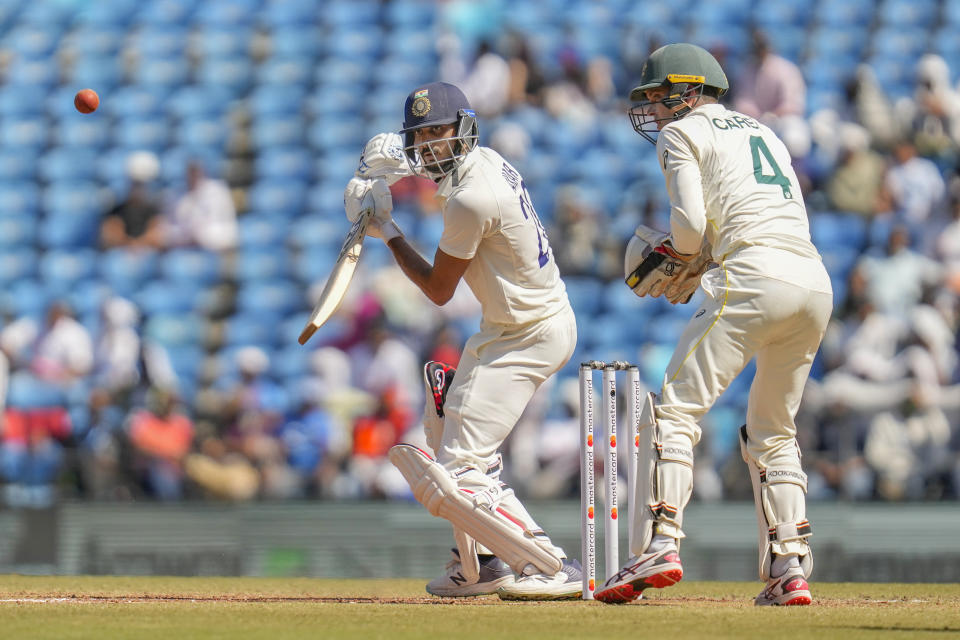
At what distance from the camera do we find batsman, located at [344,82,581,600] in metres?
5.56

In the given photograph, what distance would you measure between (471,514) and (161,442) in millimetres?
4789

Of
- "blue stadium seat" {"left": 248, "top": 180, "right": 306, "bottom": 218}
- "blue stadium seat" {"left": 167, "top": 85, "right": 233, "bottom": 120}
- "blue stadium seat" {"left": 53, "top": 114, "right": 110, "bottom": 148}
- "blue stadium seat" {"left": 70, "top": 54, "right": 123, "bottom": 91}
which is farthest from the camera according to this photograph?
"blue stadium seat" {"left": 70, "top": 54, "right": 123, "bottom": 91}

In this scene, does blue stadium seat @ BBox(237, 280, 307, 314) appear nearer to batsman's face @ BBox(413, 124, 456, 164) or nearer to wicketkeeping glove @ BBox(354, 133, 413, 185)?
wicketkeeping glove @ BBox(354, 133, 413, 185)

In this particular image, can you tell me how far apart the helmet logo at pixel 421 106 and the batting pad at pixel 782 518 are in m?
1.99

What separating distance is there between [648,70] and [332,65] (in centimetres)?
852

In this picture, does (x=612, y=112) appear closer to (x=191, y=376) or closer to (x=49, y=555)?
(x=191, y=376)

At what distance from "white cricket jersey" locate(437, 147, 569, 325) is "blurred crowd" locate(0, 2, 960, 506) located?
11.9ft

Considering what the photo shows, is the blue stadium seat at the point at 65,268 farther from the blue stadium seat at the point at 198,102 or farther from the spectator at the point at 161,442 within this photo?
the spectator at the point at 161,442

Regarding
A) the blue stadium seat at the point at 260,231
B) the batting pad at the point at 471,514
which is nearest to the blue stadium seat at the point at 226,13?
the blue stadium seat at the point at 260,231

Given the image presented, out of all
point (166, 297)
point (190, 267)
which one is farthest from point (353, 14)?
point (166, 297)

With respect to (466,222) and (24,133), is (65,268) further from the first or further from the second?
(466,222)

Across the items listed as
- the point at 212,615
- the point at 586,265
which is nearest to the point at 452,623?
the point at 212,615

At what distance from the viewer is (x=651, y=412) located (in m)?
5.18

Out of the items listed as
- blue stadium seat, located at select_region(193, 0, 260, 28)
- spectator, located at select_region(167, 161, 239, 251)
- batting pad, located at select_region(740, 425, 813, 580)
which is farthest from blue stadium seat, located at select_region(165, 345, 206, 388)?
batting pad, located at select_region(740, 425, 813, 580)
